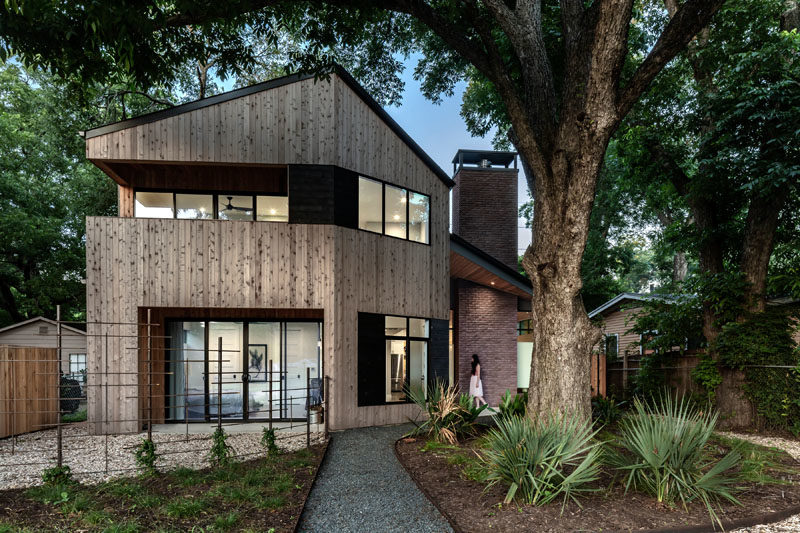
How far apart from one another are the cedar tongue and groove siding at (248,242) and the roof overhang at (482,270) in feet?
10.5

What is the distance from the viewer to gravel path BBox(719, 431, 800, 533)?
4326mm

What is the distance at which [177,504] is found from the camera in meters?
4.78

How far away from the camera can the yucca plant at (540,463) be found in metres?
4.65

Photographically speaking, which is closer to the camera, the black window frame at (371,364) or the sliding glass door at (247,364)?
the black window frame at (371,364)

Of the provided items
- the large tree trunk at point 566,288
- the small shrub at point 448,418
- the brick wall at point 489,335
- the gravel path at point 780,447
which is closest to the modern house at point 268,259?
the small shrub at point 448,418

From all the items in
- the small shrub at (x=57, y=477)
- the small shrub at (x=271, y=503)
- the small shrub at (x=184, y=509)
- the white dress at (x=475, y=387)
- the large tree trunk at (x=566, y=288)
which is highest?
the large tree trunk at (x=566, y=288)

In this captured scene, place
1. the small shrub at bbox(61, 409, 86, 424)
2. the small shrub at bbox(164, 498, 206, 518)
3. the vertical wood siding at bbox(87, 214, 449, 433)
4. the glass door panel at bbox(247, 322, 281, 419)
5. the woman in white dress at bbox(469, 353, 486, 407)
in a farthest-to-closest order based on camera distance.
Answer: the woman in white dress at bbox(469, 353, 486, 407)
the small shrub at bbox(61, 409, 86, 424)
the glass door panel at bbox(247, 322, 281, 419)
the vertical wood siding at bbox(87, 214, 449, 433)
the small shrub at bbox(164, 498, 206, 518)

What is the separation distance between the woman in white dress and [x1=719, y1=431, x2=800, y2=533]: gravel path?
6.87 metres

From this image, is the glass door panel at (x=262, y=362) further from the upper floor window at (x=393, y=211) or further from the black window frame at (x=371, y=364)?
the upper floor window at (x=393, y=211)

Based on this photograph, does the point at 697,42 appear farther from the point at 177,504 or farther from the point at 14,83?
the point at 14,83

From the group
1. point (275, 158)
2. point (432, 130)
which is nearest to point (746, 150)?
point (275, 158)

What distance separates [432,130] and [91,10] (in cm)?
18507

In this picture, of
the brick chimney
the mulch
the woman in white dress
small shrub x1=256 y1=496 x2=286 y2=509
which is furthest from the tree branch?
the brick chimney

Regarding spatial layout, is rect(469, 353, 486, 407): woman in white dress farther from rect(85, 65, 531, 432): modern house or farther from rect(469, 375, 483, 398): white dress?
rect(85, 65, 531, 432): modern house
